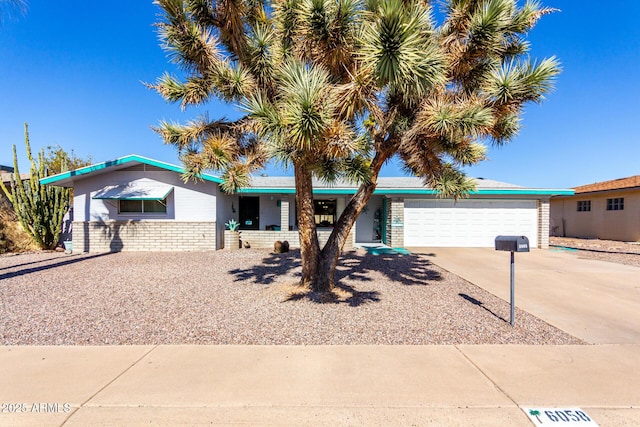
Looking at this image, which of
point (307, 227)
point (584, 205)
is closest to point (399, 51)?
point (307, 227)

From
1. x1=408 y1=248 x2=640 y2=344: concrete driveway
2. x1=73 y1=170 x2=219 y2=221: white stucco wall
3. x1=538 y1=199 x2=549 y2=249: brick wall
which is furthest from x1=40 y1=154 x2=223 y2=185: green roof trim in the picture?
x1=538 y1=199 x2=549 y2=249: brick wall

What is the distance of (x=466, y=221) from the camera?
562 inches

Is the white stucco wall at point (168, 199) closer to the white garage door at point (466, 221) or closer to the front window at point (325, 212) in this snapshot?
the front window at point (325, 212)

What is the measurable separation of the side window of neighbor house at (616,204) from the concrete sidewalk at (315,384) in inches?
787

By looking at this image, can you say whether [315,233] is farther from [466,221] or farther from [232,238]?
[466,221]

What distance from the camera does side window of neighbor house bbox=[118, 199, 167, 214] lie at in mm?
12742

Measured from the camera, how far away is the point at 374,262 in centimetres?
998

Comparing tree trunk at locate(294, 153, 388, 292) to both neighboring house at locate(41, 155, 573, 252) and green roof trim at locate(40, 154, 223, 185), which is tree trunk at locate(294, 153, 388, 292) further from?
green roof trim at locate(40, 154, 223, 185)

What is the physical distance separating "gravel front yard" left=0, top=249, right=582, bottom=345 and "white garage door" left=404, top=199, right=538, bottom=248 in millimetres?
5552

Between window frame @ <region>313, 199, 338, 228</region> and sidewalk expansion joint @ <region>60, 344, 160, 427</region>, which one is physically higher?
window frame @ <region>313, 199, 338, 228</region>

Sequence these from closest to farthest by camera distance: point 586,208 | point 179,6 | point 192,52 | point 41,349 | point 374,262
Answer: point 41,349
point 179,6
point 192,52
point 374,262
point 586,208

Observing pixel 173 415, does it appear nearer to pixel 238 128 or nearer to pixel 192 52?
pixel 238 128

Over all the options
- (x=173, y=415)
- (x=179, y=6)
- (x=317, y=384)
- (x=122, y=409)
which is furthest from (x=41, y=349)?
(x=179, y=6)

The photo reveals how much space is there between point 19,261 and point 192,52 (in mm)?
10205
